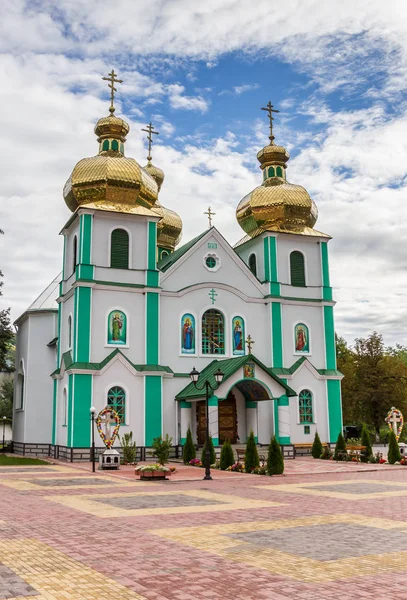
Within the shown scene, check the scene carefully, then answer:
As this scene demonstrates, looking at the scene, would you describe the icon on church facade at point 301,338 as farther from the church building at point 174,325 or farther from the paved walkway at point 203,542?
the paved walkway at point 203,542

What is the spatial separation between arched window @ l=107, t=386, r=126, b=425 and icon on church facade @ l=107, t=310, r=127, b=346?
1909 mm

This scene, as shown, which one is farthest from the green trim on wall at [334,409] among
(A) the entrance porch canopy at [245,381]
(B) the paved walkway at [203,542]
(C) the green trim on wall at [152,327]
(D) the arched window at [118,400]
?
(B) the paved walkway at [203,542]

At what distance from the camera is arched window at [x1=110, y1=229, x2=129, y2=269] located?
87.4 ft

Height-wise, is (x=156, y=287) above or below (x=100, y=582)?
above

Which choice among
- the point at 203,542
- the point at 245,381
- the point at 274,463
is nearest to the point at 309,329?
the point at 245,381

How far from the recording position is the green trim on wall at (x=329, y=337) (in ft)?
97.7

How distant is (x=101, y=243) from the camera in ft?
87.0

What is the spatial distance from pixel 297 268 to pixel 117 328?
9.77 metres

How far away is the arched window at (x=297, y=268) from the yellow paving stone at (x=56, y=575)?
77.7 feet

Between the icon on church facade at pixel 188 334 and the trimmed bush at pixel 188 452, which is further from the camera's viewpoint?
the icon on church facade at pixel 188 334

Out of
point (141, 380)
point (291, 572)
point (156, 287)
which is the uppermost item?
point (156, 287)

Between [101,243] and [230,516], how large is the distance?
699 inches

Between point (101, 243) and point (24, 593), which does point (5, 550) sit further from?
point (101, 243)

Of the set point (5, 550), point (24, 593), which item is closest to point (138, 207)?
point (5, 550)
